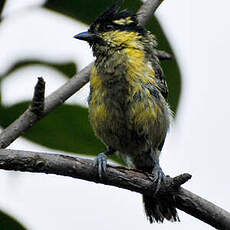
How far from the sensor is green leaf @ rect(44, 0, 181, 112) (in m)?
3.11

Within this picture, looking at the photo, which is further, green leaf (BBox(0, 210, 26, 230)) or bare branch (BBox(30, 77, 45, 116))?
bare branch (BBox(30, 77, 45, 116))

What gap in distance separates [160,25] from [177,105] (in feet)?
2.09

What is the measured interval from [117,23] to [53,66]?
183 cm

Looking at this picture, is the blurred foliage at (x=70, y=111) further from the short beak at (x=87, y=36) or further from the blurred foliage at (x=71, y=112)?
the short beak at (x=87, y=36)

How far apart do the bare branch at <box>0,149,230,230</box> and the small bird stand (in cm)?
90

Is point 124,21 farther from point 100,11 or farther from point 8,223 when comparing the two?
point 8,223

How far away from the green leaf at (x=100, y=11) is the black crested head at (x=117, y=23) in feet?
3.86

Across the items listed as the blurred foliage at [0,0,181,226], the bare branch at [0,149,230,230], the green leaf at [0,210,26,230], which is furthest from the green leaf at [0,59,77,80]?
the green leaf at [0,210,26,230]

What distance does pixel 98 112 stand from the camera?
4.22m

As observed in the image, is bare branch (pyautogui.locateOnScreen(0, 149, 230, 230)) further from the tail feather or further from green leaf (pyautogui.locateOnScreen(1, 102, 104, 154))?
the tail feather

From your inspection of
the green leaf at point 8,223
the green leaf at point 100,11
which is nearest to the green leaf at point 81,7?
the green leaf at point 100,11

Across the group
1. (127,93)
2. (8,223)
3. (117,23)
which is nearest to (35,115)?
(8,223)

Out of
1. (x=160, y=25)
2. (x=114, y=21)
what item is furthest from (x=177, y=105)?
(x=114, y=21)

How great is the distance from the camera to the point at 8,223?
2.33m
